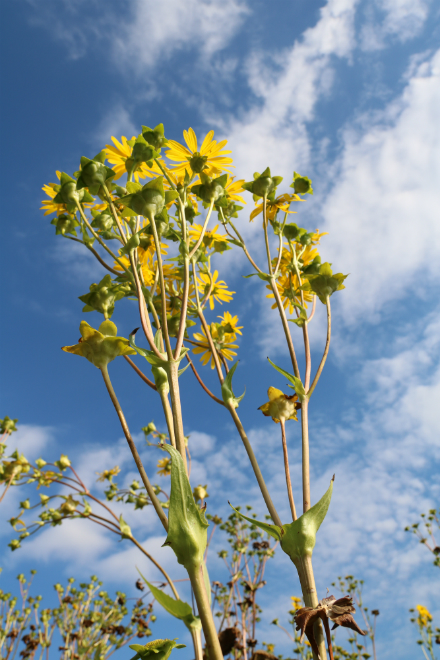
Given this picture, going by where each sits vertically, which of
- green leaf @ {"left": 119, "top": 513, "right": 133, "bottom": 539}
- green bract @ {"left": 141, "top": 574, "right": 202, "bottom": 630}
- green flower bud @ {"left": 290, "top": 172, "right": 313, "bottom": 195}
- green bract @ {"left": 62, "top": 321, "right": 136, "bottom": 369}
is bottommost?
green bract @ {"left": 141, "top": 574, "right": 202, "bottom": 630}

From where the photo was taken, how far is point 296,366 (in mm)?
1122

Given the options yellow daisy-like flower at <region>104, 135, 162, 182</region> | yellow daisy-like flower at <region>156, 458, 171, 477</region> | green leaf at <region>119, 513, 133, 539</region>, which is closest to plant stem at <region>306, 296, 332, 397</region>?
yellow daisy-like flower at <region>104, 135, 162, 182</region>

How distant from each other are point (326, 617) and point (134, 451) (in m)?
0.51

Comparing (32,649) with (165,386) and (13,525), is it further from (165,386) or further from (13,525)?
(165,386)

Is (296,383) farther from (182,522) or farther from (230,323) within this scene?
(230,323)

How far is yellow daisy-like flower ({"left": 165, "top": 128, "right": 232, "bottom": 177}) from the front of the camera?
159 cm

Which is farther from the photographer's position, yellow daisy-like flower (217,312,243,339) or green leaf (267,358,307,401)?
yellow daisy-like flower (217,312,243,339)

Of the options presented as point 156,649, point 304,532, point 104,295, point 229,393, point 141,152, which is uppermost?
point 141,152

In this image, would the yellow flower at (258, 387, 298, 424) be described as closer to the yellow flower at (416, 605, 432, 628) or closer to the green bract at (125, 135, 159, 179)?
the green bract at (125, 135, 159, 179)

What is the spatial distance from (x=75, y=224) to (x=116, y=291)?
391 millimetres

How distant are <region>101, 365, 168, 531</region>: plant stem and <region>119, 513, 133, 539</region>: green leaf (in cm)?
99

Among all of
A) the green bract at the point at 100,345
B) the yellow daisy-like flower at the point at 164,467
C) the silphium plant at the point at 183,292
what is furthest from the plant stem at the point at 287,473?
the yellow daisy-like flower at the point at 164,467

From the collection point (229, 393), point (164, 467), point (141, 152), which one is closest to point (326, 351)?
point (229, 393)

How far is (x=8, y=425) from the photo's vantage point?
3162mm
